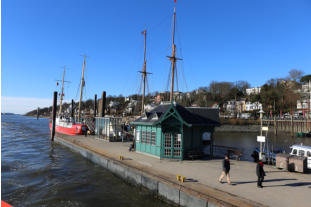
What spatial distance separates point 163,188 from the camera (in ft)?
38.2

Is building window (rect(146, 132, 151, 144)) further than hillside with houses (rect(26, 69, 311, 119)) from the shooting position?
No

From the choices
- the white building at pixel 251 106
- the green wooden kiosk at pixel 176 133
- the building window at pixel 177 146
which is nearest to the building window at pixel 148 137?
the green wooden kiosk at pixel 176 133

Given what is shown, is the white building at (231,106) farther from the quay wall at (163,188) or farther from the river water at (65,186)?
the quay wall at (163,188)

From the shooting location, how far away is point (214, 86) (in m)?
124

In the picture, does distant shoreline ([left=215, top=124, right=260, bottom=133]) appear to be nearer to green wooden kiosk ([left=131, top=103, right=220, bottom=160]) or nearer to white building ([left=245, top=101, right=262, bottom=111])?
white building ([left=245, top=101, right=262, bottom=111])

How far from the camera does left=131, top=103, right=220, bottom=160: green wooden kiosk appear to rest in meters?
17.2

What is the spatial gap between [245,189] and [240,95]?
393ft

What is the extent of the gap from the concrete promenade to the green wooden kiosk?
120 centimetres

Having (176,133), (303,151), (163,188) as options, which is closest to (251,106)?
(303,151)

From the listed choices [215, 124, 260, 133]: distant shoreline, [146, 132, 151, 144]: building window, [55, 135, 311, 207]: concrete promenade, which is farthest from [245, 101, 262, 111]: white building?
[55, 135, 311, 207]: concrete promenade

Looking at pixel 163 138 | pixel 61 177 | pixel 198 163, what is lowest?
pixel 61 177

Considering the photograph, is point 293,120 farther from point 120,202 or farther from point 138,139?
point 120,202

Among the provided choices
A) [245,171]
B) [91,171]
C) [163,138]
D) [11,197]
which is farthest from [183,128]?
[11,197]

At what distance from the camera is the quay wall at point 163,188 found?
30.4ft
